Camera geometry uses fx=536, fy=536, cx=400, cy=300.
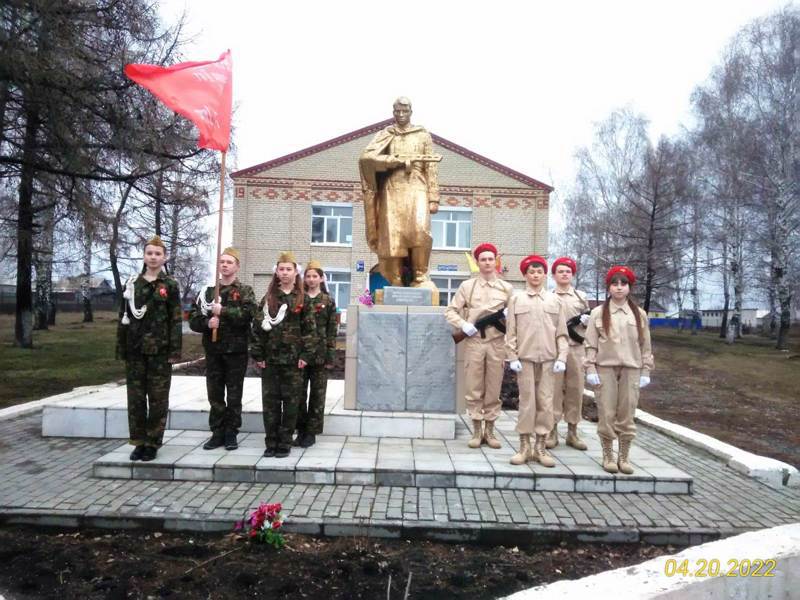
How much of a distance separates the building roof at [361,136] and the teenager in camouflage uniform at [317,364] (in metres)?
17.8

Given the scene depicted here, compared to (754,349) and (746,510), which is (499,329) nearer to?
(746,510)

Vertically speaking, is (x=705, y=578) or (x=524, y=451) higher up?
(x=705, y=578)

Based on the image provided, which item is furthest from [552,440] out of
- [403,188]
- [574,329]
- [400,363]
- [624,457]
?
[403,188]

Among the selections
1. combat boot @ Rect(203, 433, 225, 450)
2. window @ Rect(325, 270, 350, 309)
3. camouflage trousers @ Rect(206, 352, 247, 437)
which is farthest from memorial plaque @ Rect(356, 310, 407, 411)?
window @ Rect(325, 270, 350, 309)

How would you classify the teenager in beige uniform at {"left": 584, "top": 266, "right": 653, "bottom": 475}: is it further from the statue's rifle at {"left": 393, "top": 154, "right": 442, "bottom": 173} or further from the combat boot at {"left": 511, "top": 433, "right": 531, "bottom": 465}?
the statue's rifle at {"left": 393, "top": 154, "right": 442, "bottom": 173}

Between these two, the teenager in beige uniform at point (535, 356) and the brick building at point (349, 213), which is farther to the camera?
the brick building at point (349, 213)

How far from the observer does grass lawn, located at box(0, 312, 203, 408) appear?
913 centimetres

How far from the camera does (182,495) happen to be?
414cm

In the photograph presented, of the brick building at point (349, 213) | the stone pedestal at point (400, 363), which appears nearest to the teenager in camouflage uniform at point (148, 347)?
the stone pedestal at point (400, 363)

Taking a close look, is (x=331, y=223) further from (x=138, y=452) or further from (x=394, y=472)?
(x=394, y=472)

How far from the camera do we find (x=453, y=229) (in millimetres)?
22609

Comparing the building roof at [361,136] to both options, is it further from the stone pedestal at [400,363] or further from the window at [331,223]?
the stone pedestal at [400,363]

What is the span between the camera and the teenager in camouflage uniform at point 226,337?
15.7ft

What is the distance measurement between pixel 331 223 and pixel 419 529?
1945 cm
